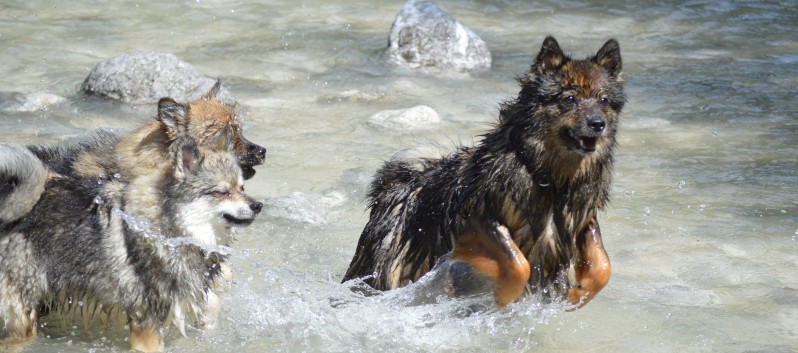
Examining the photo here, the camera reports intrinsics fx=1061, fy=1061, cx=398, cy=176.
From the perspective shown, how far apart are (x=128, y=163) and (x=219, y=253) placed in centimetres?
72

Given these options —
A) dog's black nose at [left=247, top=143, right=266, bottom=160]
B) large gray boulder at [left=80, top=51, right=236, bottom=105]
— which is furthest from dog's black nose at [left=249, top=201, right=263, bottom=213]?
large gray boulder at [left=80, top=51, right=236, bottom=105]

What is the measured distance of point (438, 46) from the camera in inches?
440

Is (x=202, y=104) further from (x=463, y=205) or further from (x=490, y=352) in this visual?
(x=490, y=352)

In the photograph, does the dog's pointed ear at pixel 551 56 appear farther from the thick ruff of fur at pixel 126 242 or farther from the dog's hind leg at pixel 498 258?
the thick ruff of fur at pixel 126 242

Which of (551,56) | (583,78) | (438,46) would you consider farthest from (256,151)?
(438,46)

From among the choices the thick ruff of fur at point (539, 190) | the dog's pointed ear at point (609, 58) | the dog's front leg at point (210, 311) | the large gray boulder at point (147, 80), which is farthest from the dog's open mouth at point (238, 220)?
the large gray boulder at point (147, 80)

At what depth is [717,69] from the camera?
37.0 ft

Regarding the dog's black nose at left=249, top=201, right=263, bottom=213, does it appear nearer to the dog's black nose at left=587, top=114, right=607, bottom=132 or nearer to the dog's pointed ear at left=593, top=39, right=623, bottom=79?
the dog's black nose at left=587, top=114, right=607, bottom=132

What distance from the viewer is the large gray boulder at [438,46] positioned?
1117 centimetres

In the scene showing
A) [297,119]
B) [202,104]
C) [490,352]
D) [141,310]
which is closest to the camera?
[141,310]

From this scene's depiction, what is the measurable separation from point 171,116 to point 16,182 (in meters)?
0.94

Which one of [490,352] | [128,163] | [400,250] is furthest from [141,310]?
[490,352]

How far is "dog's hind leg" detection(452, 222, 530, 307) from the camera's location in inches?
208

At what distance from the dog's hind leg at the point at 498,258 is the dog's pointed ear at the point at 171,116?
1.68 metres
